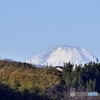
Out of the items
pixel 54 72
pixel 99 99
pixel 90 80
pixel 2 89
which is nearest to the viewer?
pixel 2 89

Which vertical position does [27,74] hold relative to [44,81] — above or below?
above

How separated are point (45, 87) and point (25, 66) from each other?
36.8 ft

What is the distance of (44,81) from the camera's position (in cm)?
6738

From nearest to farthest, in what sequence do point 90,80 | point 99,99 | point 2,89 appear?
point 2,89
point 99,99
point 90,80

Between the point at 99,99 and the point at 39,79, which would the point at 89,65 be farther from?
the point at 99,99

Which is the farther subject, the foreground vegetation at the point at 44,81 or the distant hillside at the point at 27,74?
the distant hillside at the point at 27,74

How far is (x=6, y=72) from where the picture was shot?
70938mm

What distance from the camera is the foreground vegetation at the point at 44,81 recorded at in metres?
55.3

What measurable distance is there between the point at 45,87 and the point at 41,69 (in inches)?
442

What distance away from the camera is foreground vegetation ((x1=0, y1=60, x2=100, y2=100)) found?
55344mm

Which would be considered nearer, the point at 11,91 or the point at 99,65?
the point at 11,91

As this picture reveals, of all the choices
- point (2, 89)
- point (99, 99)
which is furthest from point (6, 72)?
point (2, 89)

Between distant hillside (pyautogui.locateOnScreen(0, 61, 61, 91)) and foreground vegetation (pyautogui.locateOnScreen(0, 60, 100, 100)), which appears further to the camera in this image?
distant hillside (pyautogui.locateOnScreen(0, 61, 61, 91))

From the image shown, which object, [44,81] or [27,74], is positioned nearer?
[44,81]
